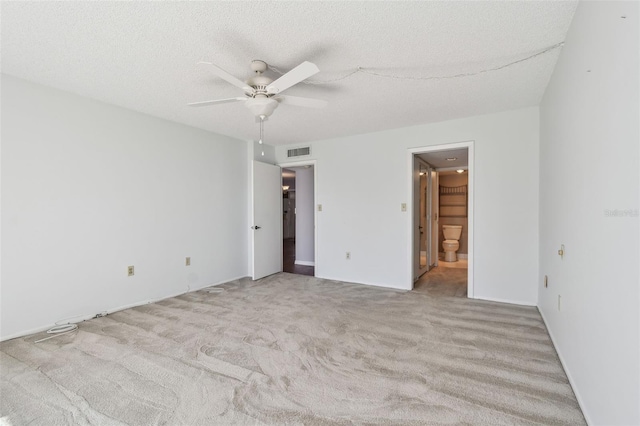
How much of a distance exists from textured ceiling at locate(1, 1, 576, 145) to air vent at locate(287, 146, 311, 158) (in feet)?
6.12

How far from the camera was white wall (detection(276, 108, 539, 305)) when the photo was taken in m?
3.61

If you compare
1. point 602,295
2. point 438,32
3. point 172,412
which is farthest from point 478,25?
point 172,412

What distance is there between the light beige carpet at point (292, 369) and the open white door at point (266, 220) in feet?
5.06

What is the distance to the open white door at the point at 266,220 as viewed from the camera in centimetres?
485

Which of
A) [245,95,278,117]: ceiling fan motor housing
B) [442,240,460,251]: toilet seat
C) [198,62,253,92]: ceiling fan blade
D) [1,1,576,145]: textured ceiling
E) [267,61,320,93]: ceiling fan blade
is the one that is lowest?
[442,240,460,251]: toilet seat

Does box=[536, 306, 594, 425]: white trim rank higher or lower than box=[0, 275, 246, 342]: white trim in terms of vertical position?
higher

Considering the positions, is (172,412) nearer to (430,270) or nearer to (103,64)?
(103,64)

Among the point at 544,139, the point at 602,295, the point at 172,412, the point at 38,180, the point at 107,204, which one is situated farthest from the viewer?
the point at 107,204

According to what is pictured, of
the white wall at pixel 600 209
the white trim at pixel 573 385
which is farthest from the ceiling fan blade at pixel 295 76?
the white trim at pixel 573 385

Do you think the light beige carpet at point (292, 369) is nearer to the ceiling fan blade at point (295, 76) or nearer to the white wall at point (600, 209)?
the white wall at point (600, 209)

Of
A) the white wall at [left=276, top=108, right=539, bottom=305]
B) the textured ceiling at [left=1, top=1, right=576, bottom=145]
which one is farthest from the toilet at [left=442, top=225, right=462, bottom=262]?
the textured ceiling at [left=1, top=1, right=576, bottom=145]

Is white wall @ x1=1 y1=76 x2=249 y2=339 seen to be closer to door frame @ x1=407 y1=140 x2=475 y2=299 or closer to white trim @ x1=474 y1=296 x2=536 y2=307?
door frame @ x1=407 y1=140 x2=475 y2=299

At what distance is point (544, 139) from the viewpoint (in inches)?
123

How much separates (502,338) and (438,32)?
2.56 m
